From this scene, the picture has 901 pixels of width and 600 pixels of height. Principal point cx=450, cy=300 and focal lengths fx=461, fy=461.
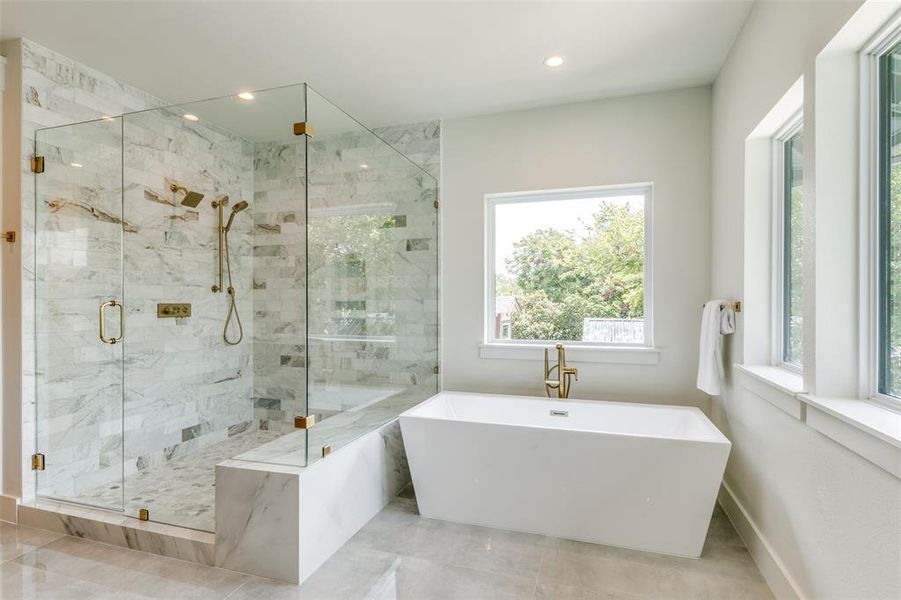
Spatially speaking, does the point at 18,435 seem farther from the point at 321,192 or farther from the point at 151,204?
the point at 321,192

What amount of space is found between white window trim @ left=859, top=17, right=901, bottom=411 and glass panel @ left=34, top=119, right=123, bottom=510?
3.40m

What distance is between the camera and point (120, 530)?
2266mm

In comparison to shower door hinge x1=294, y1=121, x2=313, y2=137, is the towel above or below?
below

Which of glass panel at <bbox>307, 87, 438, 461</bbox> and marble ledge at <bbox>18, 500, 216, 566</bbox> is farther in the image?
glass panel at <bbox>307, 87, 438, 461</bbox>

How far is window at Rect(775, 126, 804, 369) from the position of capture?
2.11 metres

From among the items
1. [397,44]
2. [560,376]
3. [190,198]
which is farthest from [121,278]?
[560,376]

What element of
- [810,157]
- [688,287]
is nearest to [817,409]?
[810,157]

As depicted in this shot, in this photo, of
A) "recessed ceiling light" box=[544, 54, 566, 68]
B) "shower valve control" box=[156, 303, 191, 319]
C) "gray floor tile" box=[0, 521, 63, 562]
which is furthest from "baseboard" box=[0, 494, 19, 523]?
"recessed ceiling light" box=[544, 54, 566, 68]

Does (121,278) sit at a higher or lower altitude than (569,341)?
higher

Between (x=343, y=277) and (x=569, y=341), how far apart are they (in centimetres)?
171

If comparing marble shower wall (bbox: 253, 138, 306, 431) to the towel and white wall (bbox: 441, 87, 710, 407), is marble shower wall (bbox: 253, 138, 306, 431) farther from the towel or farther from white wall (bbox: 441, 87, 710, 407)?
the towel

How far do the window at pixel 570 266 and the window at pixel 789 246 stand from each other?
933 millimetres

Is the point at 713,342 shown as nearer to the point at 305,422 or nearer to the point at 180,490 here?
the point at 305,422

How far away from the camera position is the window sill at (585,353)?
10.2 feet
